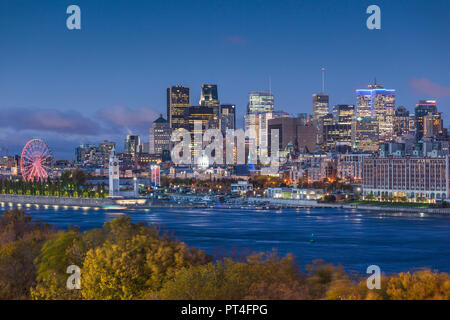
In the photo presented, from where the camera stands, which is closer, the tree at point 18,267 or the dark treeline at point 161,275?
the dark treeline at point 161,275

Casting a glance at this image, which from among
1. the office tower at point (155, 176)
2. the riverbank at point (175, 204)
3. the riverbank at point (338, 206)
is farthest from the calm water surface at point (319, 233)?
the office tower at point (155, 176)

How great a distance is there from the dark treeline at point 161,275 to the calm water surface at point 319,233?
18.8ft

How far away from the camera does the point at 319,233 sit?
30.2 metres

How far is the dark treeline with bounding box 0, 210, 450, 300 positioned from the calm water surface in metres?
5.74

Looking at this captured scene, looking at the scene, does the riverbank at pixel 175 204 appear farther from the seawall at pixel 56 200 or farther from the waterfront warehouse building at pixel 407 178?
the waterfront warehouse building at pixel 407 178

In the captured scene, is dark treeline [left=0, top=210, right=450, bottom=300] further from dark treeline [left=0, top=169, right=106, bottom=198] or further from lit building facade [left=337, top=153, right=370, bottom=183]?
lit building facade [left=337, top=153, right=370, bottom=183]

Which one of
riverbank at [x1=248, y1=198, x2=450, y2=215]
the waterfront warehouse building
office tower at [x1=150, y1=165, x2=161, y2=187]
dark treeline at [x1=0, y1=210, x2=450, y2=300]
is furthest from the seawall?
dark treeline at [x1=0, y1=210, x2=450, y2=300]

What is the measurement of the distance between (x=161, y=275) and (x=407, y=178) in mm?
43622

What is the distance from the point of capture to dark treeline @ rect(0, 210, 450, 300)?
823 cm

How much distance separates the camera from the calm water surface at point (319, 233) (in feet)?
76.3

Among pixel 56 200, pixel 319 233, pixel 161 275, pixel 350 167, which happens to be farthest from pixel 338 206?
pixel 161 275
